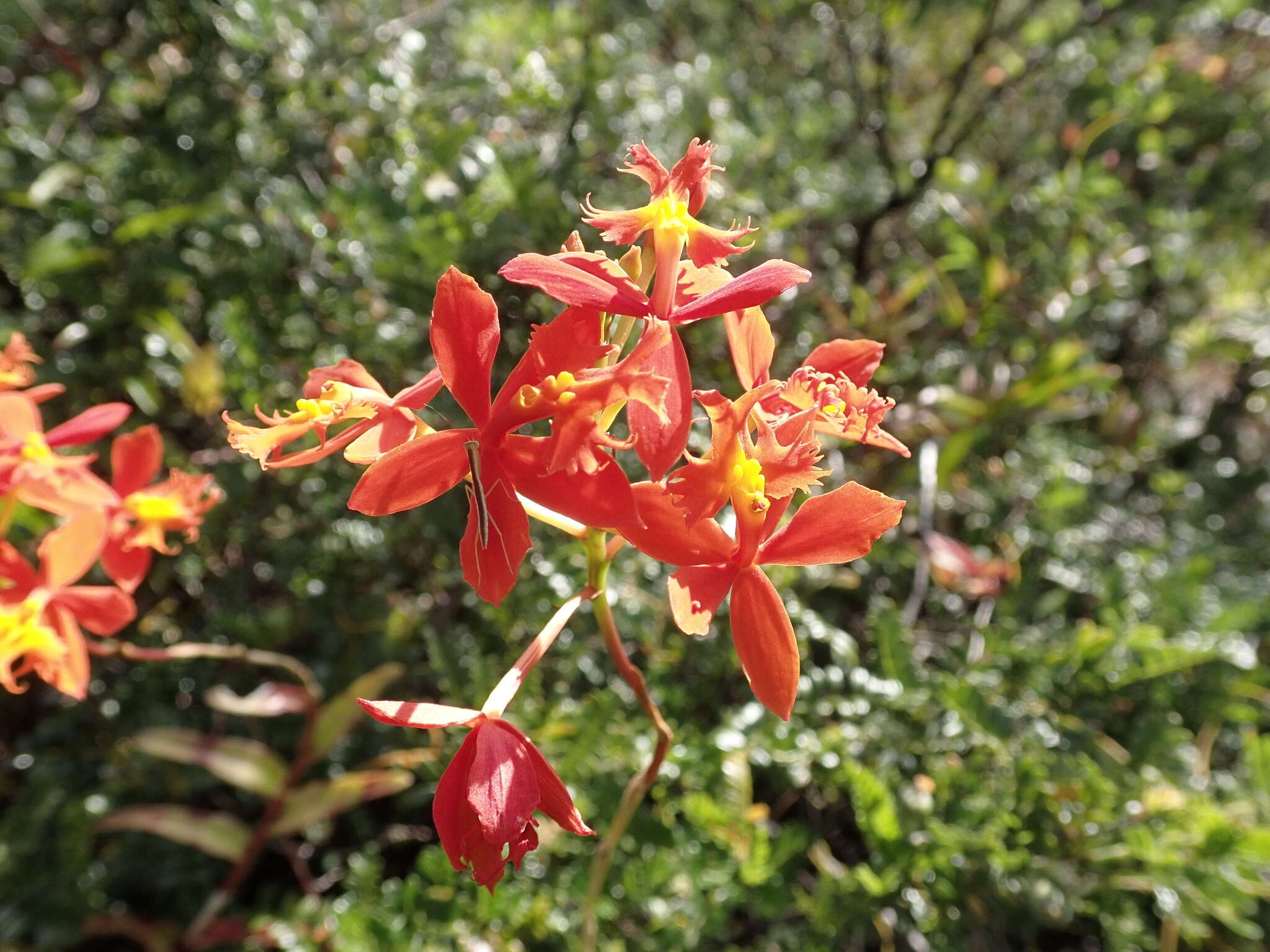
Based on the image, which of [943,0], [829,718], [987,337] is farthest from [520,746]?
[943,0]

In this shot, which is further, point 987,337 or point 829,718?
point 987,337

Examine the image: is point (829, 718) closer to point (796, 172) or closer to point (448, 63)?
point (796, 172)

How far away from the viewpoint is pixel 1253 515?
2.21 metres

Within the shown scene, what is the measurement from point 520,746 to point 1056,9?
3364 millimetres

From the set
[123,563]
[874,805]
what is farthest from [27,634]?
[874,805]

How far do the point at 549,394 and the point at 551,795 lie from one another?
1.12 feet

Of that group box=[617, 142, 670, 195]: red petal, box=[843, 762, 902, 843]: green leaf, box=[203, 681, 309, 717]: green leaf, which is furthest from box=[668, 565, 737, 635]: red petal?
box=[203, 681, 309, 717]: green leaf

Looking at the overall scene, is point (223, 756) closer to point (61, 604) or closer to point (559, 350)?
point (61, 604)

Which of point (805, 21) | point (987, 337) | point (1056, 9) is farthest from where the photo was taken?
point (1056, 9)

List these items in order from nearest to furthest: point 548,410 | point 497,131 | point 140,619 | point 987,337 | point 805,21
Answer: point 548,410
point 140,619
point 497,131
point 987,337
point 805,21

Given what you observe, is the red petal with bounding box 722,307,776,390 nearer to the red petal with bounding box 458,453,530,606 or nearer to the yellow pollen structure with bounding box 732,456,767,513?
the yellow pollen structure with bounding box 732,456,767,513

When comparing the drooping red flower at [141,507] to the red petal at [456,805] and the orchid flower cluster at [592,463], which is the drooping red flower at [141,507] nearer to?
the orchid flower cluster at [592,463]

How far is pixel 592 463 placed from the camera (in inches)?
25.5

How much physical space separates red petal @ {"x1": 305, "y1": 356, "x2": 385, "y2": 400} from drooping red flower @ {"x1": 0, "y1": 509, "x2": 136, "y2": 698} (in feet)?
1.78
